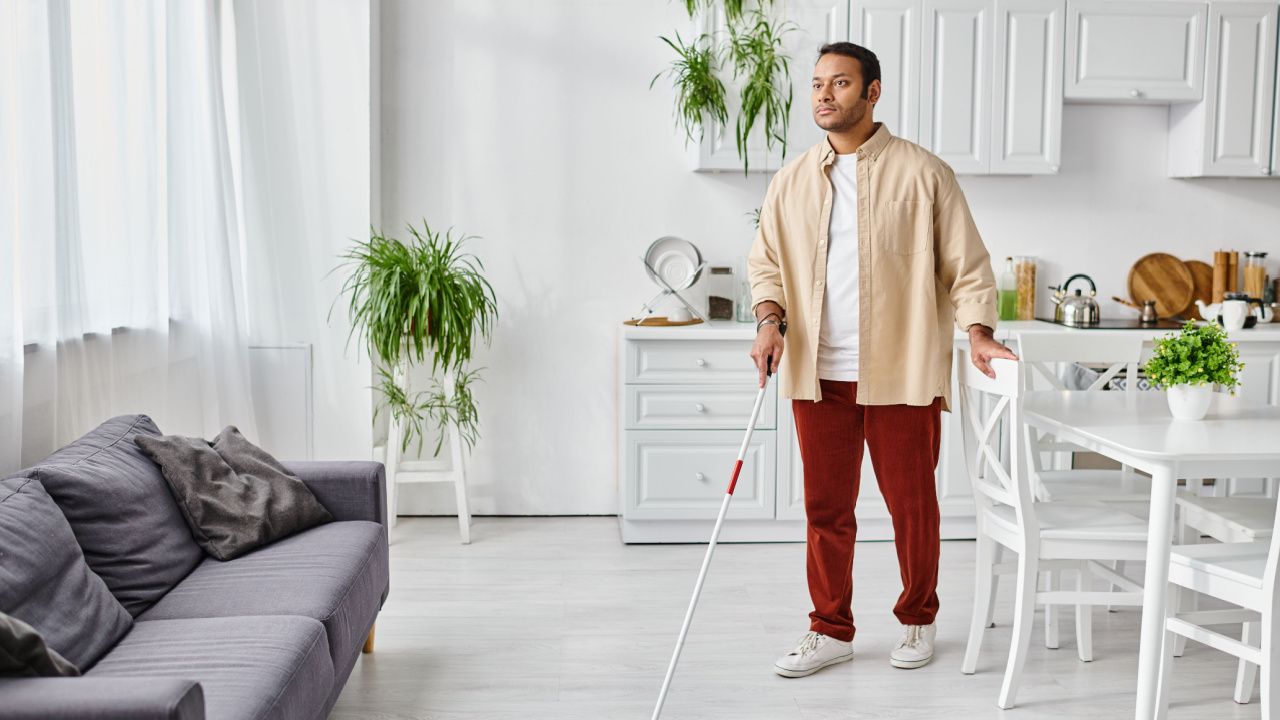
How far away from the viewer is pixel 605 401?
164 inches

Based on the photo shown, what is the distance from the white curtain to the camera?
204 centimetres

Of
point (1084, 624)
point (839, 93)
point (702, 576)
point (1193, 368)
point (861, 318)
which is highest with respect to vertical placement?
point (839, 93)

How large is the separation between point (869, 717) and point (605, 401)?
2.09 m

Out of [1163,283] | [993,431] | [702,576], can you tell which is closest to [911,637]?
[993,431]

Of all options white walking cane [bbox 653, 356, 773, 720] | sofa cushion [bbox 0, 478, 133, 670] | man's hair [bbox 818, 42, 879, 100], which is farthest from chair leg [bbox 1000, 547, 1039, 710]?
sofa cushion [bbox 0, 478, 133, 670]

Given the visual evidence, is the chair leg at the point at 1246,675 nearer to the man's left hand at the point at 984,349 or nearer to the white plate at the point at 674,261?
the man's left hand at the point at 984,349

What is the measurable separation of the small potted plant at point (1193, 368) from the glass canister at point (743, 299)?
5.83ft

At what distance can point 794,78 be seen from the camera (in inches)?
149

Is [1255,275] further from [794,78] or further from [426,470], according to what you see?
[426,470]

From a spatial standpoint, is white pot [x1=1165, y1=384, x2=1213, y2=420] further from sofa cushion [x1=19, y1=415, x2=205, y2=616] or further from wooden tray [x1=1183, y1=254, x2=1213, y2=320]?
sofa cushion [x1=19, y1=415, x2=205, y2=616]

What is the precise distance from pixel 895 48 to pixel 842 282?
167 centimetres

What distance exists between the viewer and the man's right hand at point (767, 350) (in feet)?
8.07

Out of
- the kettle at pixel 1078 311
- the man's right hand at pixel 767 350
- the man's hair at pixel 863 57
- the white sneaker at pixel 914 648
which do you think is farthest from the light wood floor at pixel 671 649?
the man's hair at pixel 863 57

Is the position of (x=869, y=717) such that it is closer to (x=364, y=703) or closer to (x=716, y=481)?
(x=364, y=703)
